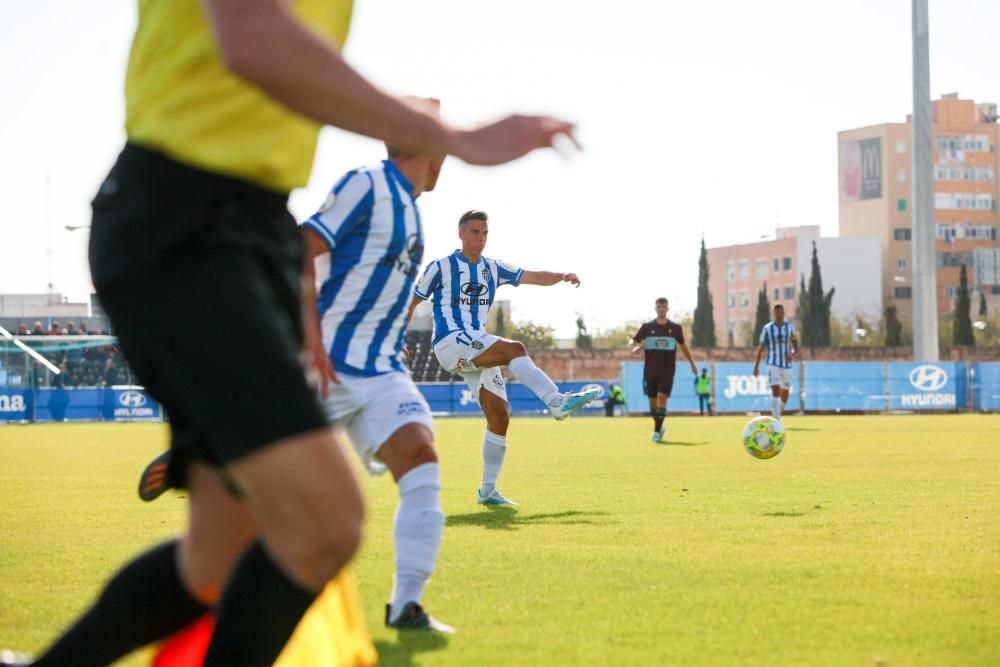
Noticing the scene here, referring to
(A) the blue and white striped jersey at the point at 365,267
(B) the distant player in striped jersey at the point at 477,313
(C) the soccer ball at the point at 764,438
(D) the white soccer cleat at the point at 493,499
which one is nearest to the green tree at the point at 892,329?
(C) the soccer ball at the point at 764,438

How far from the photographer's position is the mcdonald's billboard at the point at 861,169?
5733 inches

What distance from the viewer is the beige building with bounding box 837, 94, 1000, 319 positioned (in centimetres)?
14062

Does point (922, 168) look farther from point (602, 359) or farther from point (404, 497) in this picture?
point (404, 497)

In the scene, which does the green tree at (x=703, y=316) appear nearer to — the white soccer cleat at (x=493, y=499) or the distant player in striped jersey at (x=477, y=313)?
the distant player in striped jersey at (x=477, y=313)

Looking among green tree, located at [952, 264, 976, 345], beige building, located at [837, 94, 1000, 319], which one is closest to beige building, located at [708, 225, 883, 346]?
beige building, located at [837, 94, 1000, 319]

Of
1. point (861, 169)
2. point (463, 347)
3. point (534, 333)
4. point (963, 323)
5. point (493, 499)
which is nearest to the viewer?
point (493, 499)

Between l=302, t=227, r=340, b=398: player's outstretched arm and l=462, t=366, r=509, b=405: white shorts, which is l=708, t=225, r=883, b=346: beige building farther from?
l=302, t=227, r=340, b=398: player's outstretched arm

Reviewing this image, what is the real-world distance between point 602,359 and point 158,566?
64.9 m

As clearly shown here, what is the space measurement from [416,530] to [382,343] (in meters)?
0.78

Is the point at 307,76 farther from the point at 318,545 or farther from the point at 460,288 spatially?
the point at 460,288

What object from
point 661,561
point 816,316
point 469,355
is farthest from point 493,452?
point 816,316

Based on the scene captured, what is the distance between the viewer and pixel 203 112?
2764 millimetres

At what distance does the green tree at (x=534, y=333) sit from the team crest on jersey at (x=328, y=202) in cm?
10668

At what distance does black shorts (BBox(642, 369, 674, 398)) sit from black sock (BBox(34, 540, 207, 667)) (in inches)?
796
